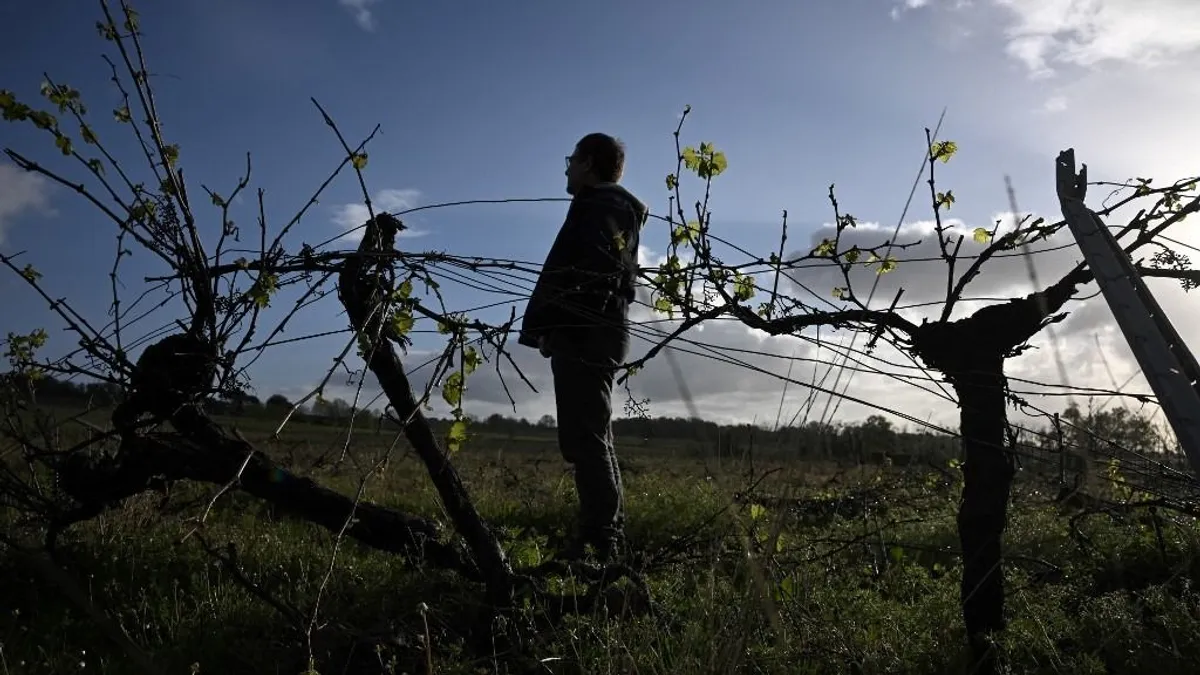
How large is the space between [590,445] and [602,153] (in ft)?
5.00

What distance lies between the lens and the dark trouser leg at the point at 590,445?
385cm

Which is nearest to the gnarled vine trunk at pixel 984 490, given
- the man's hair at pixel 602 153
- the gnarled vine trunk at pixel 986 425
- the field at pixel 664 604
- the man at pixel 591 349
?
the gnarled vine trunk at pixel 986 425

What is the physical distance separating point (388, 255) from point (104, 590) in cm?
230

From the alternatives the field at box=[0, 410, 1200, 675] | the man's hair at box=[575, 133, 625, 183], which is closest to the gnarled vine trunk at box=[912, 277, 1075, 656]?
the field at box=[0, 410, 1200, 675]

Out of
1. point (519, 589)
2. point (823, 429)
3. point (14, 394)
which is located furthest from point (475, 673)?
point (14, 394)

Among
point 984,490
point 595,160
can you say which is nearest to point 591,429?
point 595,160

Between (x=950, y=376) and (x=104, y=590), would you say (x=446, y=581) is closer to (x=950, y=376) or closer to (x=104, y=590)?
(x=104, y=590)

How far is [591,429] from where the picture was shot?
12.8 ft

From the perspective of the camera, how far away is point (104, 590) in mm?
3697

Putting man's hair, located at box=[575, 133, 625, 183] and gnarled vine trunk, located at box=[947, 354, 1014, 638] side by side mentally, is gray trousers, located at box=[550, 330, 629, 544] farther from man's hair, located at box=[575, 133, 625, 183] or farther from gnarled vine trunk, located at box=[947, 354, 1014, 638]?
gnarled vine trunk, located at box=[947, 354, 1014, 638]

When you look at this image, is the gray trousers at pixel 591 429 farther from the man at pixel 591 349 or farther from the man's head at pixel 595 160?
the man's head at pixel 595 160

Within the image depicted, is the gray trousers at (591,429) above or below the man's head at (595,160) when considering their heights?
below

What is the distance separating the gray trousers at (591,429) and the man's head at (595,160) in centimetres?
87

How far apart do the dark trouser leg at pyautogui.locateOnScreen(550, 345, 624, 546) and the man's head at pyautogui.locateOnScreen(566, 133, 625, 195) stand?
0.98 metres
